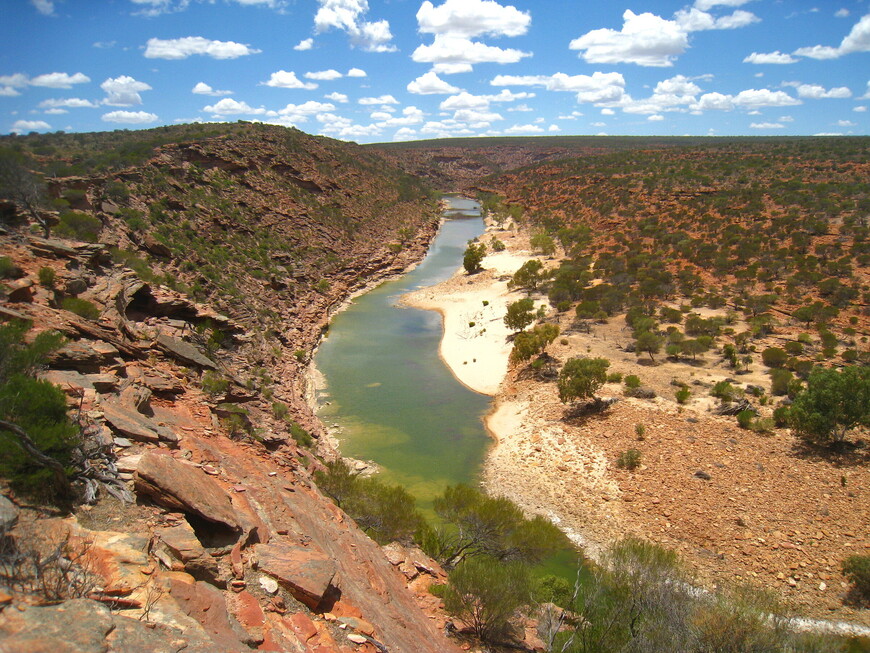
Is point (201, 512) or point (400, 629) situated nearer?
point (201, 512)

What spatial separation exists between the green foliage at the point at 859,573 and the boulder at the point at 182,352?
2254 cm

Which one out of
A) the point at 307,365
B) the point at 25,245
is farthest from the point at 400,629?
the point at 307,365

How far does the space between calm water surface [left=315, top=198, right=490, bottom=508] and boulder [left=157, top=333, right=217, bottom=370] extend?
833cm

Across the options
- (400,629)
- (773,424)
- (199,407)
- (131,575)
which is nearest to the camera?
(131,575)

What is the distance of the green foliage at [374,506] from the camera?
1530 centimetres

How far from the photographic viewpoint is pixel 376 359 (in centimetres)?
3662

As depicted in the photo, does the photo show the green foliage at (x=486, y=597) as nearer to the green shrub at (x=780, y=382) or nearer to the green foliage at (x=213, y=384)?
the green foliage at (x=213, y=384)

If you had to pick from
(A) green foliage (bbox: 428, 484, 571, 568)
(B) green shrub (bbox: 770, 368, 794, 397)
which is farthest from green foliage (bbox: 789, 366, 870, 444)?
(A) green foliage (bbox: 428, 484, 571, 568)

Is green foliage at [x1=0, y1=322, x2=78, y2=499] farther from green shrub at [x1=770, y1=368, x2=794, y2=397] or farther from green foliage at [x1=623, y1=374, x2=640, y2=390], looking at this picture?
green shrub at [x1=770, y1=368, x2=794, y2=397]

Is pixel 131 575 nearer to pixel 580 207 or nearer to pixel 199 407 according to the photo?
pixel 199 407

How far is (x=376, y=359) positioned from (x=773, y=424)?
24.3 meters

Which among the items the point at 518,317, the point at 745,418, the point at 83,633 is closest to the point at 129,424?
the point at 83,633

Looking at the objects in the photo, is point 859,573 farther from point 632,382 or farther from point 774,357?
point 774,357

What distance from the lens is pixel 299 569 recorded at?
918 centimetres
